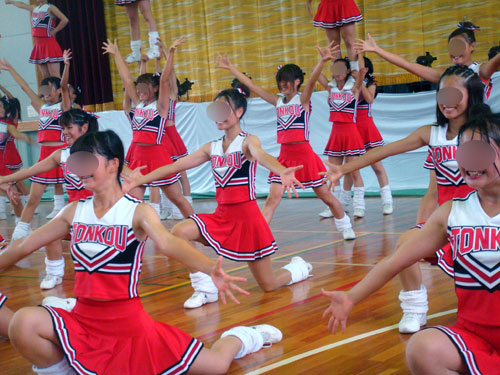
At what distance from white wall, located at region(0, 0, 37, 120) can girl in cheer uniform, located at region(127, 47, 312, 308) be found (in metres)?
9.73

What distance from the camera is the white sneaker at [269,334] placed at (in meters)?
2.98

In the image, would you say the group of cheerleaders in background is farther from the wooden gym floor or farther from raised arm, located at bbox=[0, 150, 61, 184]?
the wooden gym floor

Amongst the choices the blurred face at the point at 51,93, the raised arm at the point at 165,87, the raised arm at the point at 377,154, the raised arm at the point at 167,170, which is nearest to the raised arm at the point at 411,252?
the raised arm at the point at 377,154

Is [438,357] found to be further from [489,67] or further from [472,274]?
[489,67]

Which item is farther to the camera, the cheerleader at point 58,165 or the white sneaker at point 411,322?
the cheerleader at point 58,165

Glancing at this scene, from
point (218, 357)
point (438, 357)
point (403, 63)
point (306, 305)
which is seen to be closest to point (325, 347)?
point (218, 357)

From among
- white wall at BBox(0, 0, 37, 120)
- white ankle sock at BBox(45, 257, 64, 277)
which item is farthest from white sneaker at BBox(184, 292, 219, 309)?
white wall at BBox(0, 0, 37, 120)

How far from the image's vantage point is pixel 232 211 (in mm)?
3867

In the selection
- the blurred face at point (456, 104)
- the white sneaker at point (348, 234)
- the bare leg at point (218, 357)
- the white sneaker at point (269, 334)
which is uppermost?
the blurred face at point (456, 104)

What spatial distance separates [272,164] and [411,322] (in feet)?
3.20

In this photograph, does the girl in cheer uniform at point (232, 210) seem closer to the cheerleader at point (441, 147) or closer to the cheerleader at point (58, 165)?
the cheerleader at point (58, 165)

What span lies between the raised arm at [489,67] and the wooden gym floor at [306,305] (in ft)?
4.23

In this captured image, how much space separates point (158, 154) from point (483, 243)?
459 centimetres

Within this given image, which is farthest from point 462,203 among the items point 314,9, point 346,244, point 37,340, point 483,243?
point 314,9
